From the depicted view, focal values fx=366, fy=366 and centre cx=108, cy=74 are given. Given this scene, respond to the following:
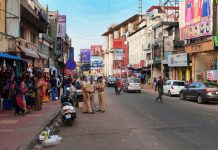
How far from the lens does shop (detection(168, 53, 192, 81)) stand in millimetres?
43406

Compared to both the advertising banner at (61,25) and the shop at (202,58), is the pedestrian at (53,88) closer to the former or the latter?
the advertising banner at (61,25)

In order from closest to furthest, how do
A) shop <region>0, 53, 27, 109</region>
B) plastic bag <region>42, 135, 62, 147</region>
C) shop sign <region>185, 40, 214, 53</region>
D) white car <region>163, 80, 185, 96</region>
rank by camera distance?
plastic bag <region>42, 135, 62, 147</region>
shop <region>0, 53, 27, 109</region>
white car <region>163, 80, 185, 96</region>
shop sign <region>185, 40, 214, 53</region>

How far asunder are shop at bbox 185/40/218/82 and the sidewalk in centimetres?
2455

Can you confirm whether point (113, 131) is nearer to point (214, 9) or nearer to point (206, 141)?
point (206, 141)

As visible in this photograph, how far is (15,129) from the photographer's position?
38.9ft

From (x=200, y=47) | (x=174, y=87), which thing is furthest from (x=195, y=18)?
(x=174, y=87)

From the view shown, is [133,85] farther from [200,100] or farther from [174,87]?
[200,100]

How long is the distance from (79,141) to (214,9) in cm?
2752

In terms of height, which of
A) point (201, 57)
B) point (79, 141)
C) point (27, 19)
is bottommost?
point (79, 141)

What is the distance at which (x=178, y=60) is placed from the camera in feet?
148

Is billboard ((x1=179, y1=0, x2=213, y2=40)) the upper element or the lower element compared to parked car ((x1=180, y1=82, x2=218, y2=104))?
upper

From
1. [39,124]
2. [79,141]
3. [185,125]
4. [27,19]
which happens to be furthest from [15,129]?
[27,19]

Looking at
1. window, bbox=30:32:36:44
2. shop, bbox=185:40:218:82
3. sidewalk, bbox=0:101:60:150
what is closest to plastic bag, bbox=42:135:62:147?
sidewalk, bbox=0:101:60:150

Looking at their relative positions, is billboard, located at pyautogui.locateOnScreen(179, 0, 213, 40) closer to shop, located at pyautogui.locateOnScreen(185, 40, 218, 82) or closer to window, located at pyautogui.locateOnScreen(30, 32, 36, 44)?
shop, located at pyautogui.locateOnScreen(185, 40, 218, 82)
